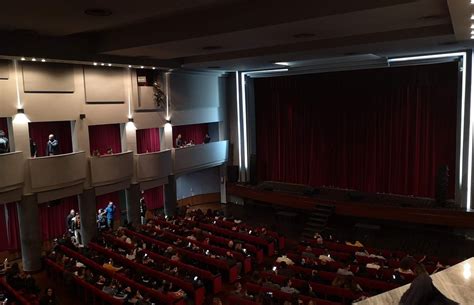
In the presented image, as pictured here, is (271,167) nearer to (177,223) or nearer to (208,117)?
(208,117)

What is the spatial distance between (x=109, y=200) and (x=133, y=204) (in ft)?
6.38

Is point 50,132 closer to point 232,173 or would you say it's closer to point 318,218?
point 232,173

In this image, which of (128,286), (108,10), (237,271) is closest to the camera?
(108,10)

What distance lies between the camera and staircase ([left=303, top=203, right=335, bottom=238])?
15347mm

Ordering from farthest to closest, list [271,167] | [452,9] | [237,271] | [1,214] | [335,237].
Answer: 1. [271,167]
2. [335,237]
3. [1,214]
4. [237,271]
5. [452,9]

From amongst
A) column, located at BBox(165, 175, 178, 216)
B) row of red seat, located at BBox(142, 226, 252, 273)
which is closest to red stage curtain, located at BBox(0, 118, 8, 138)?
column, located at BBox(165, 175, 178, 216)

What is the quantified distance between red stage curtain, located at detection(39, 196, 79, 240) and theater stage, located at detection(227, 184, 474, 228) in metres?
7.45

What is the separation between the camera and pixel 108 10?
26.7ft

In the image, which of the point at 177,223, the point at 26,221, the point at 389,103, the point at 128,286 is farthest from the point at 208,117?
the point at 128,286

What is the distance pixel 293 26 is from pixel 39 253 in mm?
10130

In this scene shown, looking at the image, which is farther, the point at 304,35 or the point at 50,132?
the point at 50,132

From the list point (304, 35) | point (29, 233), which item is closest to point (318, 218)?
point (304, 35)

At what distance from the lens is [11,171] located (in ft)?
37.7

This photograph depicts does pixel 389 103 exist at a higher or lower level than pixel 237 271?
higher
